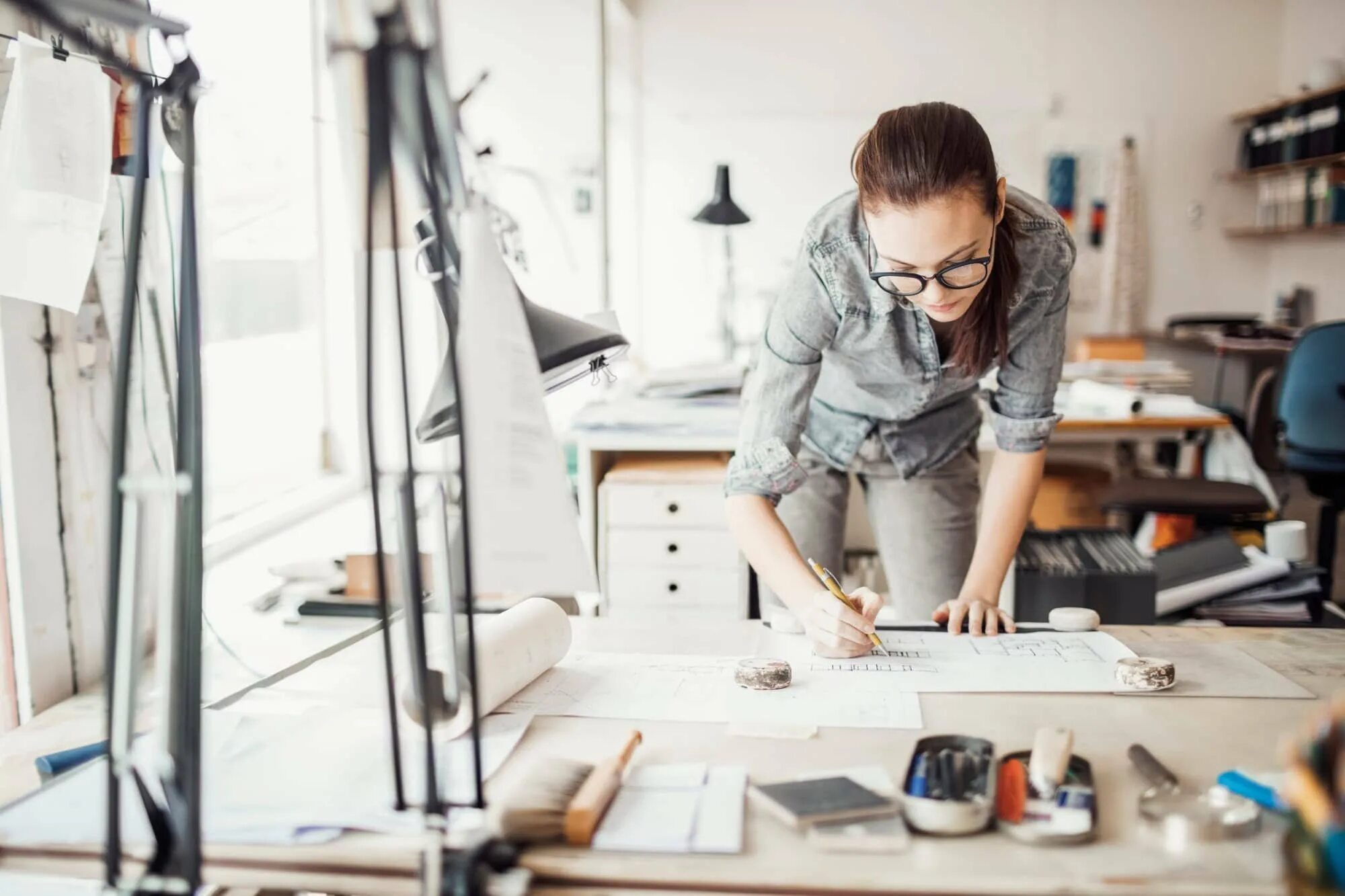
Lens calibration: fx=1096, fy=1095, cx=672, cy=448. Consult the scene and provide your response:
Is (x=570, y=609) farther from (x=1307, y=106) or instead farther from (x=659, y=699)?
(x=1307, y=106)

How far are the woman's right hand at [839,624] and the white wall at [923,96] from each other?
4.34 metres

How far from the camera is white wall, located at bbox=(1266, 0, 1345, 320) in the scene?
5.36 meters

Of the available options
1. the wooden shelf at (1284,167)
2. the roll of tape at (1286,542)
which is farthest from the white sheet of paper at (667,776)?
the wooden shelf at (1284,167)

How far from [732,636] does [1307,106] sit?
16.6ft

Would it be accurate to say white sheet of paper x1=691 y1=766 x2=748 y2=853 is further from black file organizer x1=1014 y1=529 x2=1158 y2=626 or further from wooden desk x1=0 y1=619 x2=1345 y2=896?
black file organizer x1=1014 y1=529 x2=1158 y2=626

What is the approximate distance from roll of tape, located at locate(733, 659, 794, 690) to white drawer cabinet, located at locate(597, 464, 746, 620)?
123 centimetres

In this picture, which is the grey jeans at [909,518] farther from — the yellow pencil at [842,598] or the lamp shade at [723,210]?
the lamp shade at [723,210]

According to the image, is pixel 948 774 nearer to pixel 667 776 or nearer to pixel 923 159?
pixel 667 776

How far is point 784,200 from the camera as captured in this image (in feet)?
18.7

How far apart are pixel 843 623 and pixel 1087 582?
110 centimetres

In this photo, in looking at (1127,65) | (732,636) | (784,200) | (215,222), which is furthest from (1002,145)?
(732,636)

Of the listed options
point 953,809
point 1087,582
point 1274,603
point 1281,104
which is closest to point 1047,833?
point 953,809

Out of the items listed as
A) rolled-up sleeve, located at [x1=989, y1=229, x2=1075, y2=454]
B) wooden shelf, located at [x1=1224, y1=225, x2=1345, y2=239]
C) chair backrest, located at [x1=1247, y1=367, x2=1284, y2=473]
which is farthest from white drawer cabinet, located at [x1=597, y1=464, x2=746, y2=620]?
wooden shelf, located at [x1=1224, y1=225, x2=1345, y2=239]

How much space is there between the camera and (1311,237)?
5496 millimetres
